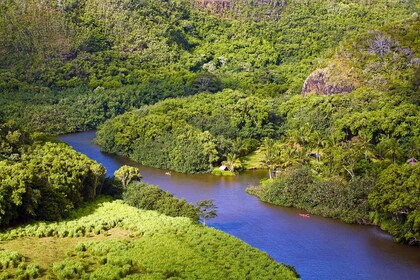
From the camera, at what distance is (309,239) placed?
173 ft

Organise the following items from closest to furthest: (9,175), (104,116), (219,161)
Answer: (9,175), (219,161), (104,116)

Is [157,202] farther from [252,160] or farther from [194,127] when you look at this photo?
→ [194,127]

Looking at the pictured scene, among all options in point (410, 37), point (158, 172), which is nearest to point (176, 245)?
Result: point (158, 172)

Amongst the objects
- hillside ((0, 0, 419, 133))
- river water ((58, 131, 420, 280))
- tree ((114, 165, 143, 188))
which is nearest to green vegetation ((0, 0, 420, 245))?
hillside ((0, 0, 419, 133))

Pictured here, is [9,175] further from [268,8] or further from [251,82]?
[268,8]

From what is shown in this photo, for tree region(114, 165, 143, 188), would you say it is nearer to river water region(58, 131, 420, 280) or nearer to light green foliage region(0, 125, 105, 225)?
light green foliage region(0, 125, 105, 225)

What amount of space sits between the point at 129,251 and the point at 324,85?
65.6 metres

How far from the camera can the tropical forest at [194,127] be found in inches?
1668

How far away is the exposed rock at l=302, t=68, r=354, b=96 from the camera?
96.0 meters

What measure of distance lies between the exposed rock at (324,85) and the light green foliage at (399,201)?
138ft

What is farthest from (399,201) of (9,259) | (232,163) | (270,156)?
(9,259)

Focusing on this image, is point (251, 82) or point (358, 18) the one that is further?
point (358, 18)

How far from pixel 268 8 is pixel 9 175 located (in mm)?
132607

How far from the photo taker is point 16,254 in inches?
1496
